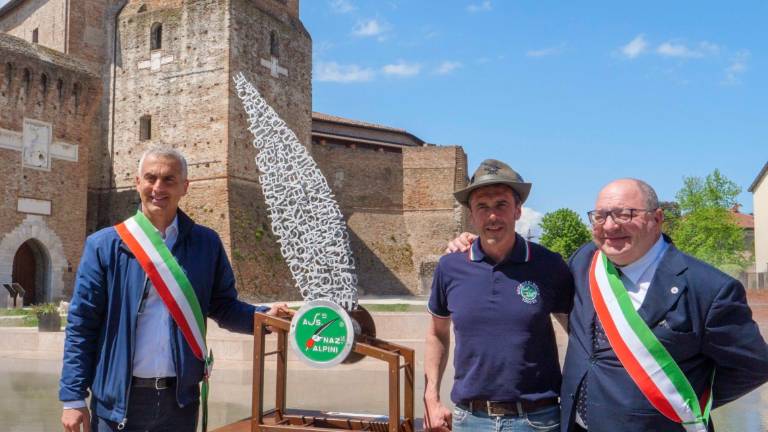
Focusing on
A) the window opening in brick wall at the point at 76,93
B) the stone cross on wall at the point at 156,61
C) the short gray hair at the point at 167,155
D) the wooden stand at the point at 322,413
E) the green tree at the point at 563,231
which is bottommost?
the wooden stand at the point at 322,413

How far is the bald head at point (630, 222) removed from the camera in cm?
261

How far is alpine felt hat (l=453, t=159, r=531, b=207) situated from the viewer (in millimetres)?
2889

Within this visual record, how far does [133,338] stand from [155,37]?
2465 cm

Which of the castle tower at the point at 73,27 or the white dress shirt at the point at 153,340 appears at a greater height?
the castle tower at the point at 73,27

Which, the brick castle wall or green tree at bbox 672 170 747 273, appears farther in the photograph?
green tree at bbox 672 170 747 273

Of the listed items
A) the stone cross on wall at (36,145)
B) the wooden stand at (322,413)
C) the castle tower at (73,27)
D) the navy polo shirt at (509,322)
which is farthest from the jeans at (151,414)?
the castle tower at (73,27)

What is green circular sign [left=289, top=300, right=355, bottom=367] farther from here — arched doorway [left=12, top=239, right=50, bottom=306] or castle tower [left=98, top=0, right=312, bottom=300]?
arched doorway [left=12, top=239, right=50, bottom=306]

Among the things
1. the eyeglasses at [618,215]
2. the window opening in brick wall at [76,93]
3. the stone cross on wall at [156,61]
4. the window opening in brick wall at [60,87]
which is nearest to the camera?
the eyeglasses at [618,215]

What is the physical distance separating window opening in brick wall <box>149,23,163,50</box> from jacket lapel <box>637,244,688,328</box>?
25104 mm

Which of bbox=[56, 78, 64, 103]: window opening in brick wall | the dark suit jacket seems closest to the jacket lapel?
the dark suit jacket

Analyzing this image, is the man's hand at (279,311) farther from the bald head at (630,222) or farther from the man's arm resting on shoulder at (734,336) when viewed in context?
the man's arm resting on shoulder at (734,336)

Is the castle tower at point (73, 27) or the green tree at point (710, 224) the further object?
the green tree at point (710, 224)

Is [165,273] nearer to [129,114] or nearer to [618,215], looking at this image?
[618,215]

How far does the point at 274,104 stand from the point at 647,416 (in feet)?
78.3
